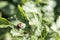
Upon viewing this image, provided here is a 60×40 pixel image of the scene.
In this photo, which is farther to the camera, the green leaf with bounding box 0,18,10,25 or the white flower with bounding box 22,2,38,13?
the white flower with bounding box 22,2,38,13

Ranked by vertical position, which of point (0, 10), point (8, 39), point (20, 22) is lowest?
point (8, 39)

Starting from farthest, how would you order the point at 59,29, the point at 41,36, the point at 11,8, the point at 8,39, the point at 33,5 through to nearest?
the point at 11,8 → the point at 8,39 → the point at 33,5 → the point at 59,29 → the point at 41,36

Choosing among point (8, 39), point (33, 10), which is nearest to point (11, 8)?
point (8, 39)

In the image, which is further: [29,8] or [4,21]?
[29,8]

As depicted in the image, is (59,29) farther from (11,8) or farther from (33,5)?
(11,8)

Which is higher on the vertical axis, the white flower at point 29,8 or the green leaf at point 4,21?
the white flower at point 29,8

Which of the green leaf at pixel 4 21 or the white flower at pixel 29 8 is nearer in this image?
the green leaf at pixel 4 21

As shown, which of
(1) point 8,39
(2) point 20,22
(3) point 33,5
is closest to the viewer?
(2) point 20,22

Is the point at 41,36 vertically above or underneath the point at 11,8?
underneath

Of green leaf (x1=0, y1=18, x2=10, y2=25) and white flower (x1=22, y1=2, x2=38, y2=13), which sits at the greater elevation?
white flower (x1=22, y1=2, x2=38, y2=13)

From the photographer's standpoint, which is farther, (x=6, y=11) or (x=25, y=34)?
(x=6, y=11)

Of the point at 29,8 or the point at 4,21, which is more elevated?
the point at 29,8
